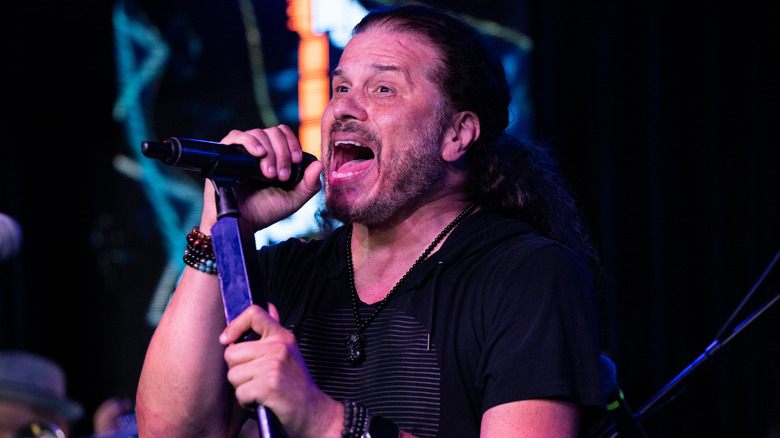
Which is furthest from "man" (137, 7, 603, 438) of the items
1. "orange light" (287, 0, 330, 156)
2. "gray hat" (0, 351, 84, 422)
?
"orange light" (287, 0, 330, 156)

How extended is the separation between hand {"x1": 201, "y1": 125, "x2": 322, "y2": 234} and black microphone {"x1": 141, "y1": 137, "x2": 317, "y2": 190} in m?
0.02

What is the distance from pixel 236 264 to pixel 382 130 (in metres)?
0.69

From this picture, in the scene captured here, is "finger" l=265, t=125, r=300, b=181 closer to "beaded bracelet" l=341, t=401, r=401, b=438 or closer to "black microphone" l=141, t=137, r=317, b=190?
"black microphone" l=141, t=137, r=317, b=190

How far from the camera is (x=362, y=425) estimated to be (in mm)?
1278

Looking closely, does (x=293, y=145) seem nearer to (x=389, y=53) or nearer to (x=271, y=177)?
(x=271, y=177)

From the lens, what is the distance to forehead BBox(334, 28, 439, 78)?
6.15 ft

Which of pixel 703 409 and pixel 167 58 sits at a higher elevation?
pixel 167 58

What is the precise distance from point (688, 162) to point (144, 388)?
1.89m

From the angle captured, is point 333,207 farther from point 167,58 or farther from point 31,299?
point 31,299

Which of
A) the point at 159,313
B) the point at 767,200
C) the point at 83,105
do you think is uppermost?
the point at 83,105

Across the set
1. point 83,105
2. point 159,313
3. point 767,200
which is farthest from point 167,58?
point 767,200

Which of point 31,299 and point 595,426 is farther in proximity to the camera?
point 31,299

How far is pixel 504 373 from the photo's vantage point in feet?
4.51

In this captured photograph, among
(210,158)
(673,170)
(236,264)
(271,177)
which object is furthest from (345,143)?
(673,170)
